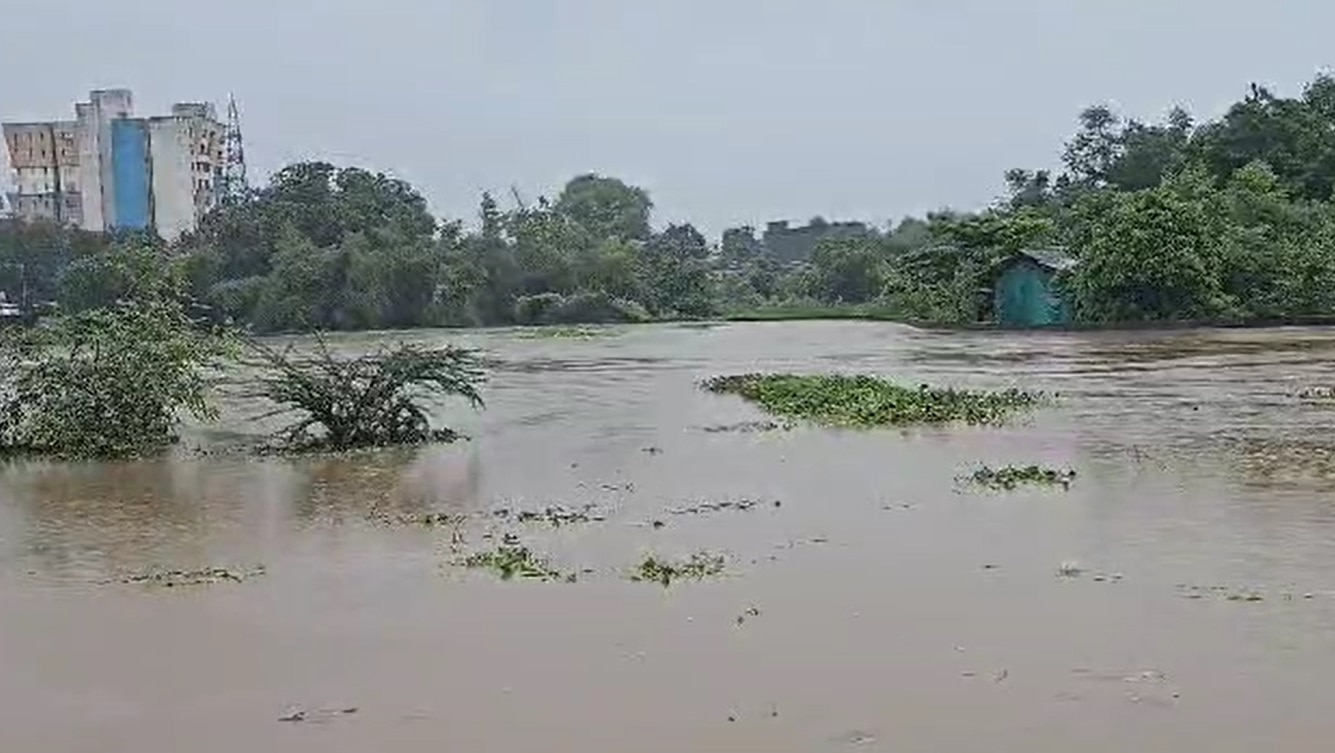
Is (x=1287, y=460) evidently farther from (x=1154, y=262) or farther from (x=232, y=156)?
(x=232, y=156)

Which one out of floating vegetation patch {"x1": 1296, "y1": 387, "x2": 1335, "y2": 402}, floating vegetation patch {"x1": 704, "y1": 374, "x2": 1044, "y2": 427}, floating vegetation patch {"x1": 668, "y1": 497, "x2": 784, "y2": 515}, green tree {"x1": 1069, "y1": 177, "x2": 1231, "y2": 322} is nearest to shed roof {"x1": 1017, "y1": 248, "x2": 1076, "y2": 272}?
green tree {"x1": 1069, "y1": 177, "x2": 1231, "y2": 322}

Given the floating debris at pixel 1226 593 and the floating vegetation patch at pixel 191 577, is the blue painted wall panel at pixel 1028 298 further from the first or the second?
the floating vegetation patch at pixel 191 577

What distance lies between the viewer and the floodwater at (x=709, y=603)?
566cm

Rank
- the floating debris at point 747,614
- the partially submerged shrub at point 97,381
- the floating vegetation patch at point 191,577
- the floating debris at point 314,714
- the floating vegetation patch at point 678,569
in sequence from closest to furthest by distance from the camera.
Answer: the floating debris at point 314,714 < the floating debris at point 747,614 < the floating vegetation patch at point 678,569 < the floating vegetation patch at point 191,577 < the partially submerged shrub at point 97,381

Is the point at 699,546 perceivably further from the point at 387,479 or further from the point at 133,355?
the point at 133,355

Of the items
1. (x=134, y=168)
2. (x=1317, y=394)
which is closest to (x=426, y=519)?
(x=1317, y=394)

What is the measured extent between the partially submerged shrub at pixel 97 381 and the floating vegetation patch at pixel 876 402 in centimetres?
715

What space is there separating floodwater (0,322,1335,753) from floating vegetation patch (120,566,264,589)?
117mm

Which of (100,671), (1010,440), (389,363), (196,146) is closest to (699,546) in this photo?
(100,671)

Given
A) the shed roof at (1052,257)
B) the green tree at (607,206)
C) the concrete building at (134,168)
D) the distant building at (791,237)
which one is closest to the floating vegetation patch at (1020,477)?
the shed roof at (1052,257)

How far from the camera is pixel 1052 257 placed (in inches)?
1668

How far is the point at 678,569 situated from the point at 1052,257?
36.0 metres

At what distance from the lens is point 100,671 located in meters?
6.78

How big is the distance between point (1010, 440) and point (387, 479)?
19.9 feet
